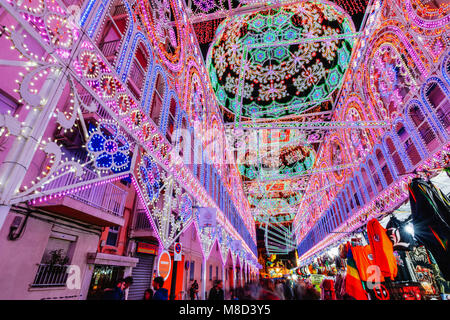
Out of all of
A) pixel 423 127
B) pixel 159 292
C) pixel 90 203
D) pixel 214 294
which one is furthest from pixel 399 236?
pixel 90 203

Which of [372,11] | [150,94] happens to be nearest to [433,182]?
[372,11]

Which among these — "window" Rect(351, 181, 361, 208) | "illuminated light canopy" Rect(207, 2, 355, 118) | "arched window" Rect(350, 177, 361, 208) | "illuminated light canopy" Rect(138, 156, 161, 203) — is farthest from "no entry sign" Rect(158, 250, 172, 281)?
"window" Rect(351, 181, 361, 208)

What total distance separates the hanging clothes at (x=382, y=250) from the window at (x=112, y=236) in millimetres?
11094

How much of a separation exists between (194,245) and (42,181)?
45.5 ft

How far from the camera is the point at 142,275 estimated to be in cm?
1095

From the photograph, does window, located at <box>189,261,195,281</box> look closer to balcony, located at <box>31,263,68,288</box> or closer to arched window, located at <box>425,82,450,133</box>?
balcony, located at <box>31,263,68,288</box>

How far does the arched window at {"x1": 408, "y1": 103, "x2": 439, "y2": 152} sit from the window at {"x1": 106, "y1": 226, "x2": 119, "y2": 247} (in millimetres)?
12720

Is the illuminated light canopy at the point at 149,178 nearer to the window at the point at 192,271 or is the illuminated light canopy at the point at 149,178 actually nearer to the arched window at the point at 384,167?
the arched window at the point at 384,167

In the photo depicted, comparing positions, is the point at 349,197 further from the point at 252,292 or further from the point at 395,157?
the point at 252,292

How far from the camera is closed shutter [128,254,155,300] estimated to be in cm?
995

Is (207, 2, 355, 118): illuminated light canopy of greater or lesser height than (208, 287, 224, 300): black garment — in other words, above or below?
above

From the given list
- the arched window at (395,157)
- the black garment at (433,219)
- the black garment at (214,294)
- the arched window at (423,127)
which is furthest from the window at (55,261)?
the arched window at (395,157)

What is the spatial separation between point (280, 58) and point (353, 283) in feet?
38.0

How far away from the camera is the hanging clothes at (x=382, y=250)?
25.1ft
